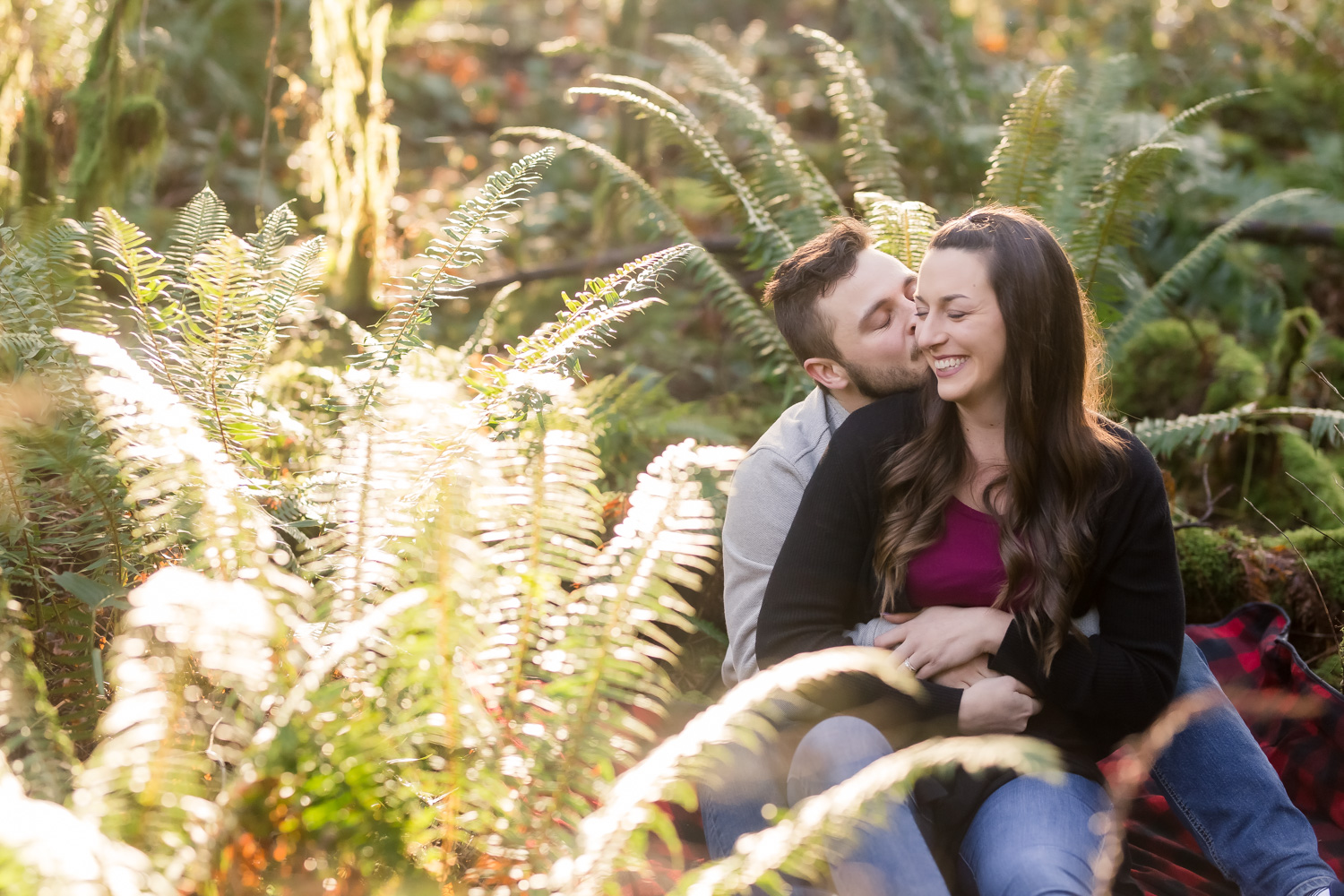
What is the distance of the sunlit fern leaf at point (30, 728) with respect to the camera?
121 centimetres

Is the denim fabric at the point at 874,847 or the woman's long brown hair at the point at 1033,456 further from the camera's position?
the woman's long brown hair at the point at 1033,456

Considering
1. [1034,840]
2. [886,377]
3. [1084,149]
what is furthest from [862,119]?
[1034,840]

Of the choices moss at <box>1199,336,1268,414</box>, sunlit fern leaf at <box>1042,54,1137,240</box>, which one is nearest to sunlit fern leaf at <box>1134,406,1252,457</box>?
sunlit fern leaf at <box>1042,54,1137,240</box>

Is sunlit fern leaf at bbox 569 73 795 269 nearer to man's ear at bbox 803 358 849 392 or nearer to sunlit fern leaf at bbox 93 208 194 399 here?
man's ear at bbox 803 358 849 392

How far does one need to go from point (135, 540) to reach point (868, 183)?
2569 millimetres

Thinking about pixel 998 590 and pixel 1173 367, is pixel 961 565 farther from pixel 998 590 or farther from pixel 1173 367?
pixel 1173 367

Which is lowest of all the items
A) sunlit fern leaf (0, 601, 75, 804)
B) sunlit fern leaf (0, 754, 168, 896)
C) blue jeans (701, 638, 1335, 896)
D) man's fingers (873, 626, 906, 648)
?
blue jeans (701, 638, 1335, 896)

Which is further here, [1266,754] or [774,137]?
[774,137]

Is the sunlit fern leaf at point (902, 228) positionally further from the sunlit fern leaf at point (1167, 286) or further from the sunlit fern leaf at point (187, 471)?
the sunlit fern leaf at point (187, 471)

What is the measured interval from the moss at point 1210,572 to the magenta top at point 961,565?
1381 millimetres

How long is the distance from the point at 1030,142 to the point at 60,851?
3072mm

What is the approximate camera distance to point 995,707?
1.79m

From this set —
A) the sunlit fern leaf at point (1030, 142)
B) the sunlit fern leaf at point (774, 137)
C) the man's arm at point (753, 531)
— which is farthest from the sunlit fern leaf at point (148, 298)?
the sunlit fern leaf at point (1030, 142)

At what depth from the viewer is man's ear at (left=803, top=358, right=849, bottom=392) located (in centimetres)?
217
